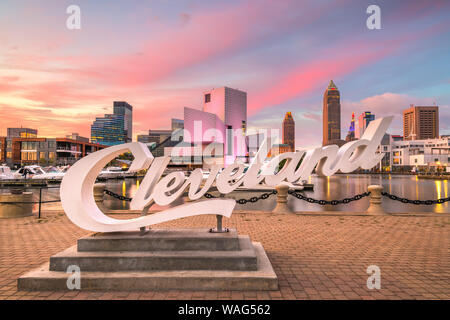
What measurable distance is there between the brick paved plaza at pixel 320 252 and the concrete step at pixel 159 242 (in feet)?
2.96

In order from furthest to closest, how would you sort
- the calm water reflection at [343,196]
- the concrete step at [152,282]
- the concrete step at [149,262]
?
the calm water reflection at [343,196], the concrete step at [149,262], the concrete step at [152,282]

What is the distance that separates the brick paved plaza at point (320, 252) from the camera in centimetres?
436

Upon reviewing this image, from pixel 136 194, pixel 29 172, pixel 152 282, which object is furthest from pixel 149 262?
pixel 29 172

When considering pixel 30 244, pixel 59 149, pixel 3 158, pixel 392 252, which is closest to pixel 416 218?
pixel 392 252

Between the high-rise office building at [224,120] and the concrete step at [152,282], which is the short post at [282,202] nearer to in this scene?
the concrete step at [152,282]

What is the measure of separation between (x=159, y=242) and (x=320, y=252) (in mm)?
3794

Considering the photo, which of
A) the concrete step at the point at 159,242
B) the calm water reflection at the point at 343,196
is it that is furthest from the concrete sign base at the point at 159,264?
the calm water reflection at the point at 343,196

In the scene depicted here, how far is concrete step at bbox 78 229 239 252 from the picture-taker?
5102 mm

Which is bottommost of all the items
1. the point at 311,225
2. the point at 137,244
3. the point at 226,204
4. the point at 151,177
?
the point at 311,225

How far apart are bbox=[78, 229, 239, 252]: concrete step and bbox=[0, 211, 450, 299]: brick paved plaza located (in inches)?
35.5

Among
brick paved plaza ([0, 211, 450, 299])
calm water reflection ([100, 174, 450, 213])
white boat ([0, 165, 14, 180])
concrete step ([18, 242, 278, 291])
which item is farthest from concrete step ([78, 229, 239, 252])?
white boat ([0, 165, 14, 180])

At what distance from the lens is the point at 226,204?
5523 mm

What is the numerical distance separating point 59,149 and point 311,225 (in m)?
100

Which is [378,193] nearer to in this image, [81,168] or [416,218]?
[416,218]
